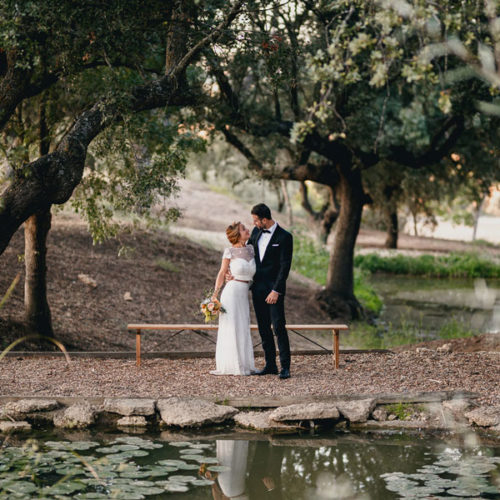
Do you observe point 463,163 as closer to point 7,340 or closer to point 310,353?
point 310,353

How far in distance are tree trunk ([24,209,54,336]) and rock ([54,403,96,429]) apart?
4.69 meters

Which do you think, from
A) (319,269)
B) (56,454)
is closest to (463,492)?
(56,454)

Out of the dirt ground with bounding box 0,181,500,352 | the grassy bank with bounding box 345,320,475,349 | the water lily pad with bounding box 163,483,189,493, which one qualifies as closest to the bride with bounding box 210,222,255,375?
the dirt ground with bounding box 0,181,500,352

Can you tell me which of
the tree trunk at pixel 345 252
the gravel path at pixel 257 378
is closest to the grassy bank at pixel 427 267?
the tree trunk at pixel 345 252

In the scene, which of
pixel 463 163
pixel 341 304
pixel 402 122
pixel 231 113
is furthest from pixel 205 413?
pixel 463 163

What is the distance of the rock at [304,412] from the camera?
8.16m

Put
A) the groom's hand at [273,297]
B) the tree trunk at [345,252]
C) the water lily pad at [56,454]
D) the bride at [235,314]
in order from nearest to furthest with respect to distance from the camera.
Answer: the water lily pad at [56,454], the groom's hand at [273,297], the bride at [235,314], the tree trunk at [345,252]

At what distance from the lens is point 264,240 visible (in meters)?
Answer: 9.85

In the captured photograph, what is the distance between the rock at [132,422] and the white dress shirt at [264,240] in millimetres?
2759

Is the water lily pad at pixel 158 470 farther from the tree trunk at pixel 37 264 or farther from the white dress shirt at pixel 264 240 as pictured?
the tree trunk at pixel 37 264

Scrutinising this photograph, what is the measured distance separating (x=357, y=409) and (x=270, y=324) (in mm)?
1936

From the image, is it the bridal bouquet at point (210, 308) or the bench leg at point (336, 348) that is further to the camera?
the bench leg at point (336, 348)

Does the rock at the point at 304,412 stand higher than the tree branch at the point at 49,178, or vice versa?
the tree branch at the point at 49,178

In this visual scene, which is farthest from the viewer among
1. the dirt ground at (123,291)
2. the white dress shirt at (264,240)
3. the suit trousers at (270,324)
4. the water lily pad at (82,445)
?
the dirt ground at (123,291)
